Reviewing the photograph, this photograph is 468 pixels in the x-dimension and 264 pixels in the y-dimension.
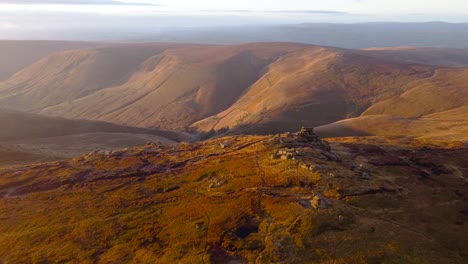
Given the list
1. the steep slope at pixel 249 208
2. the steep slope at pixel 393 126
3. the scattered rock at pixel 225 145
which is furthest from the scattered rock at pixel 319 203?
the steep slope at pixel 393 126

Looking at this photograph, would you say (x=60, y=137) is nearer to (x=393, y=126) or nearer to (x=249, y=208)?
(x=249, y=208)

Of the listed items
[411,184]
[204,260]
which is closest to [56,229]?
[204,260]

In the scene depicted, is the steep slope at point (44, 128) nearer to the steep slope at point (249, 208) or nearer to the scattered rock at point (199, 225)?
the steep slope at point (249, 208)

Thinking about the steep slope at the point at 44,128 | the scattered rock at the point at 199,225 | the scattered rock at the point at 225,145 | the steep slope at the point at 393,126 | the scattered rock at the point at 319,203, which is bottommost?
the steep slope at the point at 44,128

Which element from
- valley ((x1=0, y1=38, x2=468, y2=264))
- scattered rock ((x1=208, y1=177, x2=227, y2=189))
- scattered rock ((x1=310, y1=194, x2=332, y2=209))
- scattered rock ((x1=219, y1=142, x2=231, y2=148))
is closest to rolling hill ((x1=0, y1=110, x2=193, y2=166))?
valley ((x1=0, y1=38, x2=468, y2=264))

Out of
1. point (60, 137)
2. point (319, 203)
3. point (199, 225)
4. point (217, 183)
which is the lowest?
point (60, 137)

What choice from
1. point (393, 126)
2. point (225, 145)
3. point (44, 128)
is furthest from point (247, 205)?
point (44, 128)

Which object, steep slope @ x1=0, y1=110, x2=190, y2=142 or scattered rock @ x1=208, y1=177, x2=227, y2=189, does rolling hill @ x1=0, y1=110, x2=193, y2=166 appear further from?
scattered rock @ x1=208, y1=177, x2=227, y2=189

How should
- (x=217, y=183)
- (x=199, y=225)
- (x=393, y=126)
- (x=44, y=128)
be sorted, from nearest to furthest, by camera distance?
1. (x=199, y=225)
2. (x=217, y=183)
3. (x=393, y=126)
4. (x=44, y=128)

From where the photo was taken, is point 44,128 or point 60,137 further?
point 44,128
